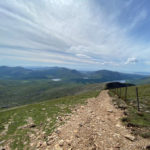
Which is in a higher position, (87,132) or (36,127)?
(87,132)

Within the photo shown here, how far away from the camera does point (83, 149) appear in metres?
6.21

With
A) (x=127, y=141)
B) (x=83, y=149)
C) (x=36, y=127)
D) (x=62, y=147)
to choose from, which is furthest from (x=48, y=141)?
(x=127, y=141)

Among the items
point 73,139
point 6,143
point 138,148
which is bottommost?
point 6,143

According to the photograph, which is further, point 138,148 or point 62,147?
point 62,147

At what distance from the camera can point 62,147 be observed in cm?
658

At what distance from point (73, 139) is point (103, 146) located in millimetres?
2259

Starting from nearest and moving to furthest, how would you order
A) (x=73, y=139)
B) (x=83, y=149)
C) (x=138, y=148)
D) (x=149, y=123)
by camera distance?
1. (x=138, y=148)
2. (x=83, y=149)
3. (x=73, y=139)
4. (x=149, y=123)

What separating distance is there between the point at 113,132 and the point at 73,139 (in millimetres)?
3489

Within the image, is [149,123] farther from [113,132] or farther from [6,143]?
[6,143]

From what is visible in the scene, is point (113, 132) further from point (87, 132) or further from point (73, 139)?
point (73, 139)

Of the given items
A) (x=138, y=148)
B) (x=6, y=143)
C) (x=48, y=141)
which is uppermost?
(x=138, y=148)

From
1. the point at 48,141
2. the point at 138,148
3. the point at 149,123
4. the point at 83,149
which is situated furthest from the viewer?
the point at 149,123

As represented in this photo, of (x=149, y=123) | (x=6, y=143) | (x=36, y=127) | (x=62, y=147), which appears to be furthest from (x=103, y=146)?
(x=6, y=143)

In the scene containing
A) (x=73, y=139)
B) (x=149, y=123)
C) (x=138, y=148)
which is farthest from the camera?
(x=149, y=123)
